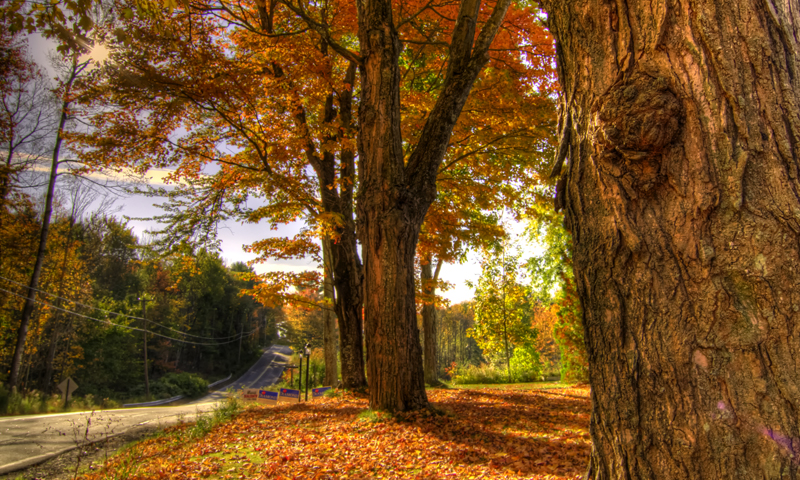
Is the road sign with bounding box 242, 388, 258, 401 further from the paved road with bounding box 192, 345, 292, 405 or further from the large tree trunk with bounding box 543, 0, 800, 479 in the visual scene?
the paved road with bounding box 192, 345, 292, 405

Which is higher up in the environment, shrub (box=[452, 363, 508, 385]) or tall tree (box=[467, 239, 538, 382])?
tall tree (box=[467, 239, 538, 382])

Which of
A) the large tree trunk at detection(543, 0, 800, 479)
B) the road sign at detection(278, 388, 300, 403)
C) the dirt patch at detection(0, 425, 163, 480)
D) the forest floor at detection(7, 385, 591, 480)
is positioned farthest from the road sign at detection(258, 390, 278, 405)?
the large tree trunk at detection(543, 0, 800, 479)

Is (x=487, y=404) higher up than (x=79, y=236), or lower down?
lower down

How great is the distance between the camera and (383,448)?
4.57 metres

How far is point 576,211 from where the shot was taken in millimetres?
1745

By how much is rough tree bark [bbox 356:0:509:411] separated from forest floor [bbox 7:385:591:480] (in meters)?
0.69

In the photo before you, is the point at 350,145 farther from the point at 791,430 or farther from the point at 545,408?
the point at 791,430

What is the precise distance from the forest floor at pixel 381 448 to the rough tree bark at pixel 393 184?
0.69 m

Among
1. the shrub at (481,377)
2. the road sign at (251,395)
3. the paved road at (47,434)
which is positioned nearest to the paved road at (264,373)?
the road sign at (251,395)

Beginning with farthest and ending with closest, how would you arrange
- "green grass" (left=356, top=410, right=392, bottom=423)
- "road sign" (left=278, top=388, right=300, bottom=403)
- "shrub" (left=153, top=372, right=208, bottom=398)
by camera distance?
"shrub" (left=153, top=372, right=208, bottom=398), "road sign" (left=278, top=388, right=300, bottom=403), "green grass" (left=356, top=410, right=392, bottom=423)

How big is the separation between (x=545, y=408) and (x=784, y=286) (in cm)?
706

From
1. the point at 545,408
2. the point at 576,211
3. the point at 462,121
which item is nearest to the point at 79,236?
the point at 462,121

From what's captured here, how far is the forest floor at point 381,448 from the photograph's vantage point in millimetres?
3875

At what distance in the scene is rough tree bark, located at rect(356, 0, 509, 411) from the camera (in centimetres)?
576
